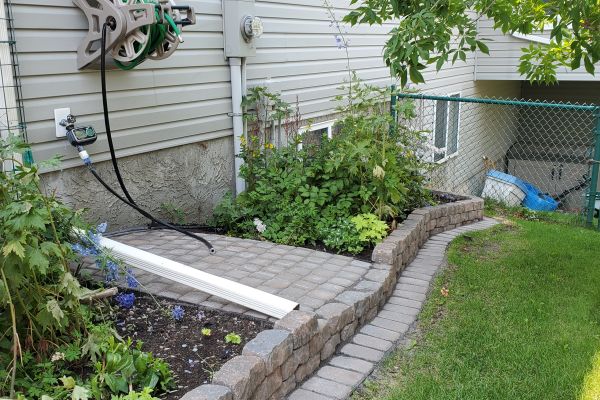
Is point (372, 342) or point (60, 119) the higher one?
point (60, 119)

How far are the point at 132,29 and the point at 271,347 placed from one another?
2201 mm

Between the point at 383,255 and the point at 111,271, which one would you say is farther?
the point at 383,255

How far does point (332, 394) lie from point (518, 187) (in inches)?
310

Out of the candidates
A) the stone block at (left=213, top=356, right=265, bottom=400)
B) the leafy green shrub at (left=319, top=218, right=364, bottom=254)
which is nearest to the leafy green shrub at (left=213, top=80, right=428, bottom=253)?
the leafy green shrub at (left=319, top=218, right=364, bottom=254)

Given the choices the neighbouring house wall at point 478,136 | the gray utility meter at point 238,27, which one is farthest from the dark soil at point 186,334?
the neighbouring house wall at point 478,136

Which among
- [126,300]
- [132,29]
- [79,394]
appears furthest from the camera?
[132,29]

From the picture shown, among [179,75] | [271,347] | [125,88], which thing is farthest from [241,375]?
[179,75]

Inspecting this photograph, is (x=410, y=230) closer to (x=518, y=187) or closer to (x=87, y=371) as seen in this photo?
(x=87, y=371)

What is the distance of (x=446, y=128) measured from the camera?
10.5 metres

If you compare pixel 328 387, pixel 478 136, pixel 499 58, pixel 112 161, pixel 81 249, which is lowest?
pixel 478 136

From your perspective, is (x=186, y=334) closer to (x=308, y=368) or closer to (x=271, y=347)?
(x=271, y=347)

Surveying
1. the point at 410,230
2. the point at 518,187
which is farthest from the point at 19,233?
the point at 518,187

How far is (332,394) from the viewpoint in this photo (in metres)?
2.85

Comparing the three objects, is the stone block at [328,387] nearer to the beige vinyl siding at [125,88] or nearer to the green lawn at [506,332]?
the green lawn at [506,332]
